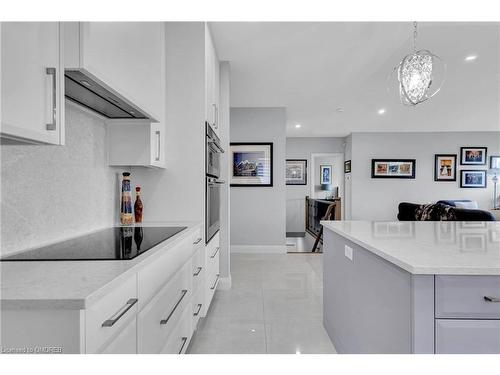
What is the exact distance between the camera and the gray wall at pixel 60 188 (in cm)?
120

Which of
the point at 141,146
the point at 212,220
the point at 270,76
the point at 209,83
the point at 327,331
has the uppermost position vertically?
the point at 270,76

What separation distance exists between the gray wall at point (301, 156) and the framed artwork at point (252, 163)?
12.1 ft

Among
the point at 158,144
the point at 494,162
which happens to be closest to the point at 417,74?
the point at 158,144

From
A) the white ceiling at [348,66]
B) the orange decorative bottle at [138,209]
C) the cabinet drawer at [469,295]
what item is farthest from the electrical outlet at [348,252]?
the white ceiling at [348,66]

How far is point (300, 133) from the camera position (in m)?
8.03

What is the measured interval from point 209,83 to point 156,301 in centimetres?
199

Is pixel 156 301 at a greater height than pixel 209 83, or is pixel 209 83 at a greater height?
pixel 209 83

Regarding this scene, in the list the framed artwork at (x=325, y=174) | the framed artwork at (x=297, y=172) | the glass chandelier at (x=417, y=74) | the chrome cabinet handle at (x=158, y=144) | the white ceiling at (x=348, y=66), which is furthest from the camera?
the framed artwork at (x=325, y=174)

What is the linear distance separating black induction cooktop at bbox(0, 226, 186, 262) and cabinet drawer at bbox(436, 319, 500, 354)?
1.11 m

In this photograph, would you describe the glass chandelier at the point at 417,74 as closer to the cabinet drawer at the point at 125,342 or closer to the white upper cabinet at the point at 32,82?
the white upper cabinet at the point at 32,82

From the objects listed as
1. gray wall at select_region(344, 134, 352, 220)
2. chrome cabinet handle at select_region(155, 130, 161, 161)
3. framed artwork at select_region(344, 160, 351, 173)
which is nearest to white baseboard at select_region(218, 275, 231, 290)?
chrome cabinet handle at select_region(155, 130, 161, 161)

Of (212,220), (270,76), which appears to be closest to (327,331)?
(212,220)

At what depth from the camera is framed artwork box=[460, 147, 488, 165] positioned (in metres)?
7.77
